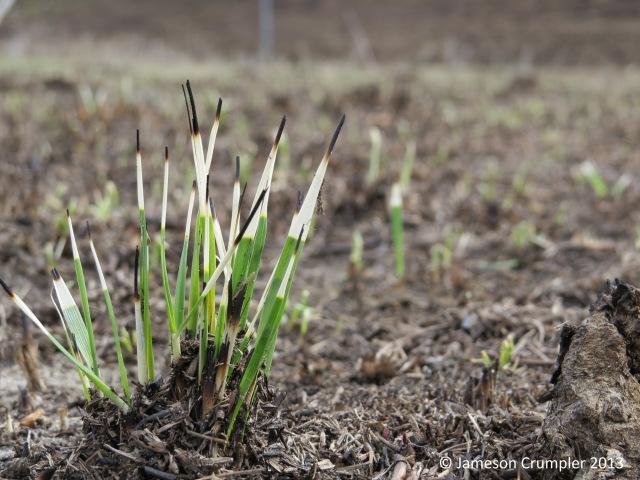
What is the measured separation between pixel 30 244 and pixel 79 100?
296 centimetres

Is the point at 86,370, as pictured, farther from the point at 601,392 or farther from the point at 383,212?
the point at 383,212

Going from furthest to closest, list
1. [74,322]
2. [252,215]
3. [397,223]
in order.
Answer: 1. [397,223]
2. [74,322]
3. [252,215]

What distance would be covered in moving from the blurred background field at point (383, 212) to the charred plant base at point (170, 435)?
206mm

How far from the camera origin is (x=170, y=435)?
109 cm

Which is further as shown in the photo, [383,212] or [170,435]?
[383,212]

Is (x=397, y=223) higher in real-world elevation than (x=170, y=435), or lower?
higher

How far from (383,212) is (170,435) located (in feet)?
7.74

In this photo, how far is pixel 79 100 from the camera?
5.06 metres

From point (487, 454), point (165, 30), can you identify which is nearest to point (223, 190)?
point (487, 454)

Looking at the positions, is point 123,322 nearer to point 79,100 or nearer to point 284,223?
point 284,223

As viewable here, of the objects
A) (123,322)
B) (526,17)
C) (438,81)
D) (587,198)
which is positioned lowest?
(123,322)
